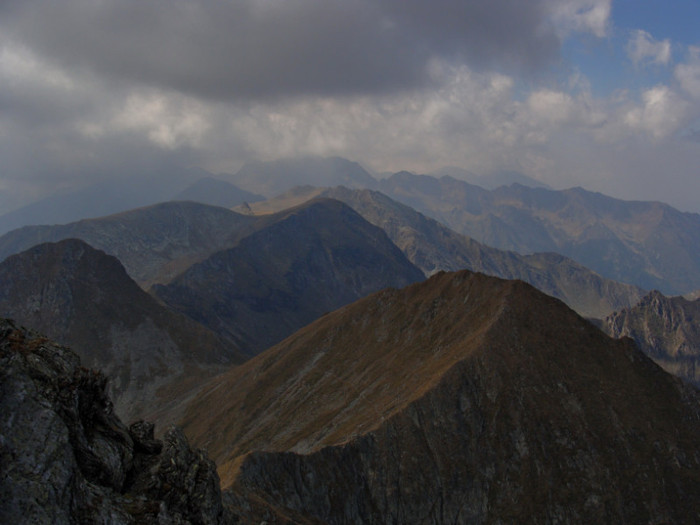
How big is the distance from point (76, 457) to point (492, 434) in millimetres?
77395

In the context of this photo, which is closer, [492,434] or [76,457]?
[76,457]

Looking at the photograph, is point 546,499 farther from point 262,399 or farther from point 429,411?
point 262,399

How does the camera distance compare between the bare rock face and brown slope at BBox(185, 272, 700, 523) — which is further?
brown slope at BBox(185, 272, 700, 523)

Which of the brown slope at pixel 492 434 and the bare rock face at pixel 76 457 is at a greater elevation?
the bare rock face at pixel 76 457

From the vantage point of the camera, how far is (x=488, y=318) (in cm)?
10919

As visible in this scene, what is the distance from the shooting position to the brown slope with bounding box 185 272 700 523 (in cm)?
7950

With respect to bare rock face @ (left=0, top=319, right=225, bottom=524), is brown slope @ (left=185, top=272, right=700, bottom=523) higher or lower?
lower

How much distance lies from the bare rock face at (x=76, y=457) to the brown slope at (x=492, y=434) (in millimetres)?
34044

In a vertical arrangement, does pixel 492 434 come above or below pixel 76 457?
below

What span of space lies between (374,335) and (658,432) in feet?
225

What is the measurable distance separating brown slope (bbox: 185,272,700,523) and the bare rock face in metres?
34.0

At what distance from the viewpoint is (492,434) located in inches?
3440

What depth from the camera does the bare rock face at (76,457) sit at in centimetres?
2205

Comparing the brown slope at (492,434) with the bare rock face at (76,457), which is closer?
the bare rock face at (76,457)
